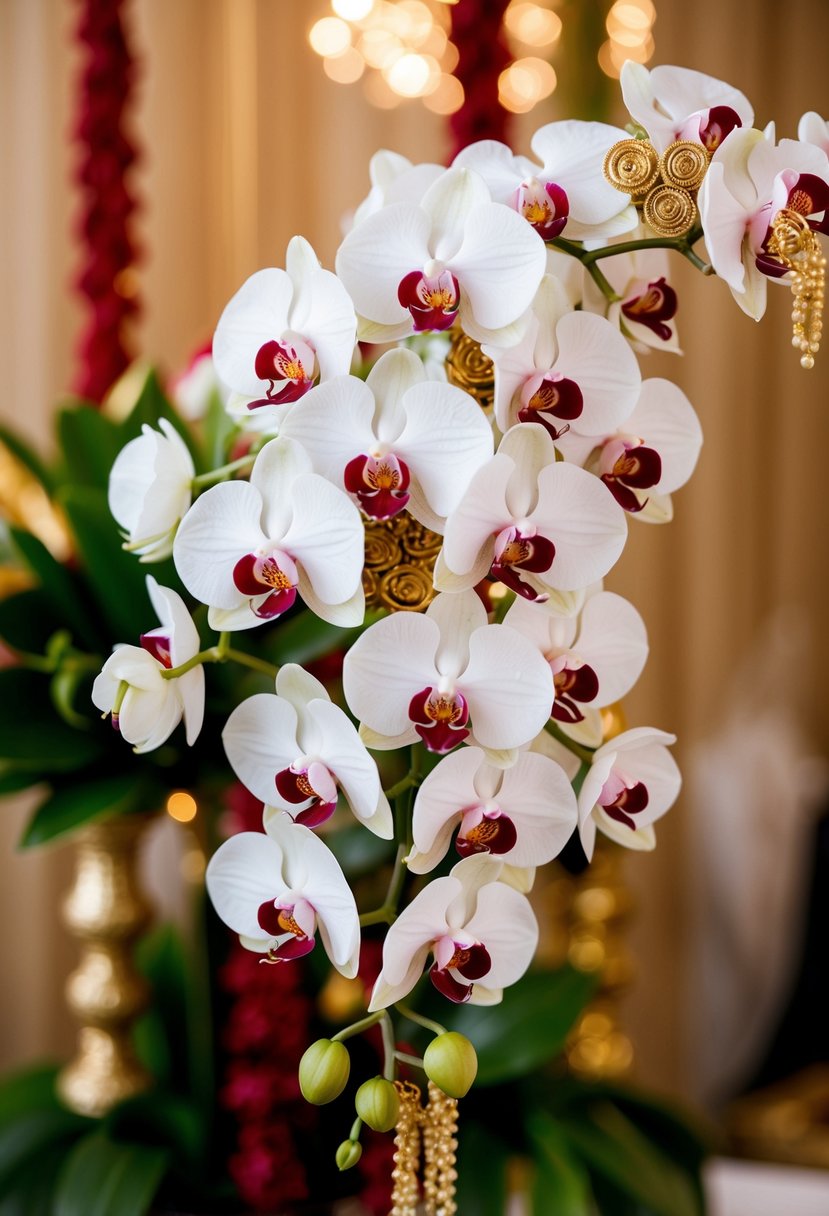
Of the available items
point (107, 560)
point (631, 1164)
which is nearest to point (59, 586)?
point (107, 560)

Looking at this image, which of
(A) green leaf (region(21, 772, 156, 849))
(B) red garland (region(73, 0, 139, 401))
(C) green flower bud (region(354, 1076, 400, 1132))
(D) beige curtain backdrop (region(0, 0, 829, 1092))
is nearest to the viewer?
(C) green flower bud (region(354, 1076, 400, 1132))

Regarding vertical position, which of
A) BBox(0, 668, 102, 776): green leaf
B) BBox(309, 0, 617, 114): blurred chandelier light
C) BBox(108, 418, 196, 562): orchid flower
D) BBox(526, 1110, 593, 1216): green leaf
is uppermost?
BBox(309, 0, 617, 114): blurred chandelier light

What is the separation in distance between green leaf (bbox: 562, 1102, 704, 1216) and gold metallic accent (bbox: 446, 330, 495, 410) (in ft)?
1.24

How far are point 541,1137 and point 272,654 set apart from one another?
25 centimetres

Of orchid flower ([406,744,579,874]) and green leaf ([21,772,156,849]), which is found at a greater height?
orchid flower ([406,744,579,874])

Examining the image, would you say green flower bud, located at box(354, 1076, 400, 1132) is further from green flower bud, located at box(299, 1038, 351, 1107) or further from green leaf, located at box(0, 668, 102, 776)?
green leaf, located at box(0, 668, 102, 776)

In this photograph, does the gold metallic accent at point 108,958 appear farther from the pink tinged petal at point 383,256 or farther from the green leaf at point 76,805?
the pink tinged petal at point 383,256

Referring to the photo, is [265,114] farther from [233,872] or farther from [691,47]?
[233,872]

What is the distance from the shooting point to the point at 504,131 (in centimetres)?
52

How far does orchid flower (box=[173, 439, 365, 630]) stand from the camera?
316 millimetres

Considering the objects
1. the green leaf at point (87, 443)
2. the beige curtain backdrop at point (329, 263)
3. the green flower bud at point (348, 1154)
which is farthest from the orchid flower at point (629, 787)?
the beige curtain backdrop at point (329, 263)

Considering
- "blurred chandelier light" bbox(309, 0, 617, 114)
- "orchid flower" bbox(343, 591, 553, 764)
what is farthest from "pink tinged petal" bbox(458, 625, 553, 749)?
"blurred chandelier light" bbox(309, 0, 617, 114)

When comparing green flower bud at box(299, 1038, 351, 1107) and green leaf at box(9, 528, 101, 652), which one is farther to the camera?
green leaf at box(9, 528, 101, 652)

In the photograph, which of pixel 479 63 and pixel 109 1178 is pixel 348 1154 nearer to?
pixel 109 1178
